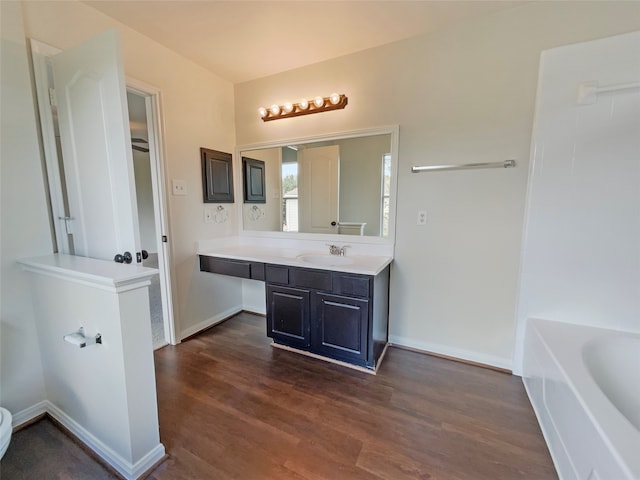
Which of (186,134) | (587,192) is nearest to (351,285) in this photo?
(587,192)

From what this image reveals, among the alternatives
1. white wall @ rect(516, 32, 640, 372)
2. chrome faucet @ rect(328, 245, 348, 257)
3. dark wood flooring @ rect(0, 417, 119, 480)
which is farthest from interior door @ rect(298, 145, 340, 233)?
dark wood flooring @ rect(0, 417, 119, 480)

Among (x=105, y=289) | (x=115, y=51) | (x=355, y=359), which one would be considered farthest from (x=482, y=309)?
(x=115, y=51)

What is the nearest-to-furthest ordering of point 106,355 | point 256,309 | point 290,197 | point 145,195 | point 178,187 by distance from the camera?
point 106,355 → point 178,187 → point 290,197 → point 256,309 → point 145,195

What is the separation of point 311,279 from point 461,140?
152 centimetres

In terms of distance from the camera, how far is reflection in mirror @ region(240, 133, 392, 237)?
2.31 m

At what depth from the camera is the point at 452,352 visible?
219cm

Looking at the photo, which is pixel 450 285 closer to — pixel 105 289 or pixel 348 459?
pixel 348 459

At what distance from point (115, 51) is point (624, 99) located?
8.82 ft

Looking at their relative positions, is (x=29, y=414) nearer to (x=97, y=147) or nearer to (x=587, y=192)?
(x=97, y=147)

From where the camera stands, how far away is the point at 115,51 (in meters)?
1.26

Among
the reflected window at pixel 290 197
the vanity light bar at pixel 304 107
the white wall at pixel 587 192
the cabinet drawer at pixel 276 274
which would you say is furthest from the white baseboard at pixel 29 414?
the white wall at pixel 587 192

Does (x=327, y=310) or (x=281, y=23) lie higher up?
(x=281, y=23)

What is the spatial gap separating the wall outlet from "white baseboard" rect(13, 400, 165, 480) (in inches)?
63.6

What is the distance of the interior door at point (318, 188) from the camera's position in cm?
252
